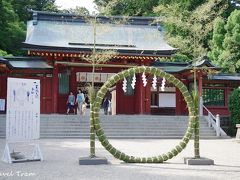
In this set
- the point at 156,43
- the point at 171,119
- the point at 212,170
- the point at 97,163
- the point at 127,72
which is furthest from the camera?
the point at 156,43

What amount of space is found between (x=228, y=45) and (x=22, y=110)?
25604mm

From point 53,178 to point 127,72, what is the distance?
13.2ft

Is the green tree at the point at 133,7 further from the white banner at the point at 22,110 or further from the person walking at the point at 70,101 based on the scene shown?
the white banner at the point at 22,110

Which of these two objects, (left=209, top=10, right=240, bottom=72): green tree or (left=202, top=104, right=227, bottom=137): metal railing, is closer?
(left=202, top=104, right=227, bottom=137): metal railing

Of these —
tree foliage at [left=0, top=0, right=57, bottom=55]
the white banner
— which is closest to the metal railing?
the white banner

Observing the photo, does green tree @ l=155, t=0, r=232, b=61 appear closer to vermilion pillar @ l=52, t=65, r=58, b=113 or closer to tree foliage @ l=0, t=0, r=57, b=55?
vermilion pillar @ l=52, t=65, r=58, b=113

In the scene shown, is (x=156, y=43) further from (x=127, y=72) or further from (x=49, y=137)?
(x=127, y=72)

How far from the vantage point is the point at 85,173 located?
860 centimetres

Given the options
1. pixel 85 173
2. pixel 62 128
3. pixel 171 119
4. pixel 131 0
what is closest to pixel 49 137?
pixel 62 128

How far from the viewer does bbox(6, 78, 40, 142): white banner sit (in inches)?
407

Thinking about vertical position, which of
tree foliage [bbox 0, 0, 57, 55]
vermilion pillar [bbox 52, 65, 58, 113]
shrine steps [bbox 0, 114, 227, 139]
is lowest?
shrine steps [bbox 0, 114, 227, 139]

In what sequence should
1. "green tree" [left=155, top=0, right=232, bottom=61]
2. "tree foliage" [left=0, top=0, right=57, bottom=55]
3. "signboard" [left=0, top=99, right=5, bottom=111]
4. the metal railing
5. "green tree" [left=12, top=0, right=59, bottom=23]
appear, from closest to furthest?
1. "green tree" [left=155, top=0, right=232, bottom=61]
2. the metal railing
3. "signboard" [left=0, top=99, right=5, bottom=111]
4. "tree foliage" [left=0, top=0, right=57, bottom=55]
5. "green tree" [left=12, top=0, right=59, bottom=23]

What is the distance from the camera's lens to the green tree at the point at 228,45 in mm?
32312

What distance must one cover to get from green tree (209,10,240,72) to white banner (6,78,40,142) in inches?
936
